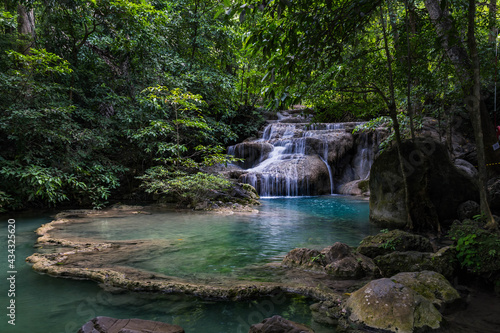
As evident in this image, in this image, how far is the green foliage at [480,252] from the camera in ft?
11.2

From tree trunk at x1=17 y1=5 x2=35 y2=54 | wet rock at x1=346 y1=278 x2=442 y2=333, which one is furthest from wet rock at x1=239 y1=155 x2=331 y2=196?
wet rock at x1=346 y1=278 x2=442 y2=333

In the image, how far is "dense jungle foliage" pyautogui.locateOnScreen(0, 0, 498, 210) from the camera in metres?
4.88

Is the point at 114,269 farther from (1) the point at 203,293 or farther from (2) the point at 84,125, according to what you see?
(2) the point at 84,125

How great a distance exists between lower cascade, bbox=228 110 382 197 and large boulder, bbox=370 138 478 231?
26.7 feet

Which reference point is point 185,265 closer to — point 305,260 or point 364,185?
point 305,260

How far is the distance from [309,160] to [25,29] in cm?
1290

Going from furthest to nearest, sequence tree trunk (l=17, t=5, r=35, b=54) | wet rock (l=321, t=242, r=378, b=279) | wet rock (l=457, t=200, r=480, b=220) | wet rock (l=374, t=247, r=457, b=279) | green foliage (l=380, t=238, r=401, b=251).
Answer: tree trunk (l=17, t=5, r=35, b=54) < wet rock (l=457, t=200, r=480, b=220) < green foliage (l=380, t=238, r=401, b=251) < wet rock (l=321, t=242, r=378, b=279) < wet rock (l=374, t=247, r=457, b=279)

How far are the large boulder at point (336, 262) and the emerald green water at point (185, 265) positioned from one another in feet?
1.94

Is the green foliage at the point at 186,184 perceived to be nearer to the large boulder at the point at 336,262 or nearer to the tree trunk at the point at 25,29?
the tree trunk at the point at 25,29

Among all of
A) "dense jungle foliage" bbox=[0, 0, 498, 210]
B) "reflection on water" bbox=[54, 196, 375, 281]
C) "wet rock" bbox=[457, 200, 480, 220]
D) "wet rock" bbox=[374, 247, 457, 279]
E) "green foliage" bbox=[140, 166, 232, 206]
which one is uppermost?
"dense jungle foliage" bbox=[0, 0, 498, 210]

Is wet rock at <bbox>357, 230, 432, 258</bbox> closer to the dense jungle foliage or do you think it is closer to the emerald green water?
the emerald green water

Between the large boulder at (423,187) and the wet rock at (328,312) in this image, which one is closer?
the wet rock at (328,312)

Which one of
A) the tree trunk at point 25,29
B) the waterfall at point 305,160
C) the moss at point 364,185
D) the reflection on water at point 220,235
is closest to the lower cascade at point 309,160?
the waterfall at point 305,160

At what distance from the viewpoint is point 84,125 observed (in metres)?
11.2
